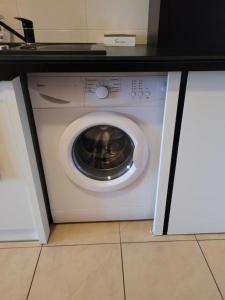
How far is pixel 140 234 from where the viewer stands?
4.25 ft

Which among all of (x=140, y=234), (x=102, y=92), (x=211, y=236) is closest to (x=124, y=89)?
(x=102, y=92)

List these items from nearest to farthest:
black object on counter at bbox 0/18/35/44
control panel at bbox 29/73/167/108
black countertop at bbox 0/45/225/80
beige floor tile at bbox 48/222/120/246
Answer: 1. black countertop at bbox 0/45/225/80
2. control panel at bbox 29/73/167/108
3. black object on counter at bbox 0/18/35/44
4. beige floor tile at bbox 48/222/120/246

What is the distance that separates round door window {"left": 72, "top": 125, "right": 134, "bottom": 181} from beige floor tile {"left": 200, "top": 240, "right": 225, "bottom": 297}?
594 millimetres

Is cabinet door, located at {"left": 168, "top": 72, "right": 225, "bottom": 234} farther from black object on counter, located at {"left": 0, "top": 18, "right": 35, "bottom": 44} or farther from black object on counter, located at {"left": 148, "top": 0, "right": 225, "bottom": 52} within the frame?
black object on counter, located at {"left": 0, "top": 18, "right": 35, "bottom": 44}

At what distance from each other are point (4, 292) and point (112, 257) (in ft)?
1.66

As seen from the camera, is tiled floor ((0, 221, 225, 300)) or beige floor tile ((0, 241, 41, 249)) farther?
beige floor tile ((0, 241, 41, 249))

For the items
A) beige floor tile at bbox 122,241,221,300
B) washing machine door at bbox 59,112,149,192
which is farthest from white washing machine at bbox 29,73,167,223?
beige floor tile at bbox 122,241,221,300

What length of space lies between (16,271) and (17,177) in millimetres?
466

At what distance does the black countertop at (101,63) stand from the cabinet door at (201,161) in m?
0.05

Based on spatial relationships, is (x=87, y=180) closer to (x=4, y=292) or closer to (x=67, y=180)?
(x=67, y=180)

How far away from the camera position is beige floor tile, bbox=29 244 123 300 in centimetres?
101

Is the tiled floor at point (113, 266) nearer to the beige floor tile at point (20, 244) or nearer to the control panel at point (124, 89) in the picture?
the beige floor tile at point (20, 244)

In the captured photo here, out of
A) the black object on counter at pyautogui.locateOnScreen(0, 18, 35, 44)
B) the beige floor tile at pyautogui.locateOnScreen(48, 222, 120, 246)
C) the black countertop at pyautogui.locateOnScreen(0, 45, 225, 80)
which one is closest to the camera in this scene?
the black countertop at pyautogui.locateOnScreen(0, 45, 225, 80)

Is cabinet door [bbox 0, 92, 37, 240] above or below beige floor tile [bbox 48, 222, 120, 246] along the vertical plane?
above
